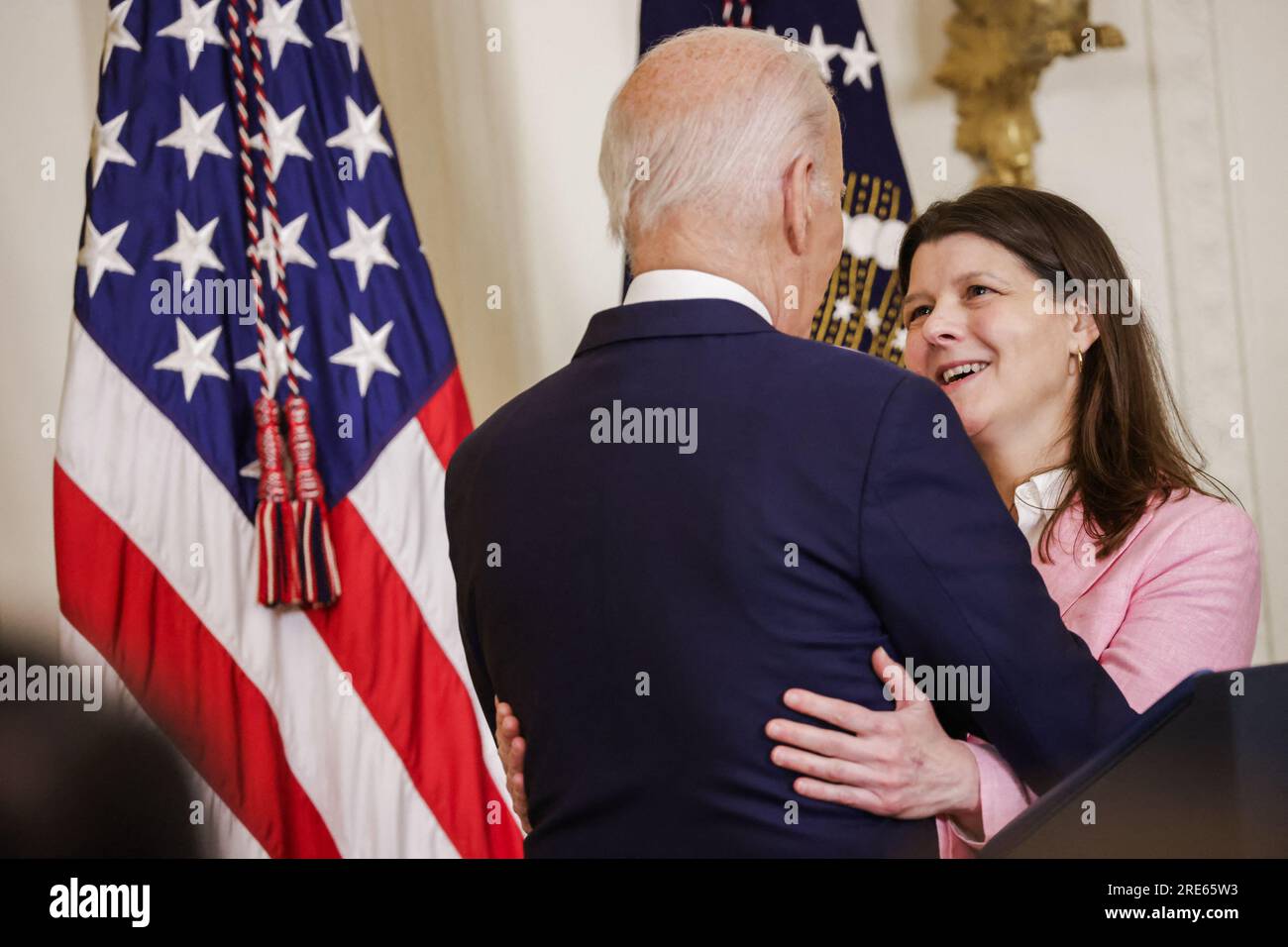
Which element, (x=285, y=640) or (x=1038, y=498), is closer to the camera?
(x=1038, y=498)

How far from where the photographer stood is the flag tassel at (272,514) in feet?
8.93

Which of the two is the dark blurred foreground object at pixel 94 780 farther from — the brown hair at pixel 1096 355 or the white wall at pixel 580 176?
the brown hair at pixel 1096 355

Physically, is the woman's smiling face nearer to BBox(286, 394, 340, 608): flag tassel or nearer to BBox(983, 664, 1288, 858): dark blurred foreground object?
BBox(983, 664, 1288, 858): dark blurred foreground object

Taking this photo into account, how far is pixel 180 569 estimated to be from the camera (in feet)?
9.05

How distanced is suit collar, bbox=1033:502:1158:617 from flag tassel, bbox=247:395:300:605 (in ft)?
4.99

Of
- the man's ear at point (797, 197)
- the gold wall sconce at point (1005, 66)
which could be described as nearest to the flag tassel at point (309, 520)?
the man's ear at point (797, 197)

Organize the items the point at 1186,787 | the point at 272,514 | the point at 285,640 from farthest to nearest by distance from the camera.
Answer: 1. the point at 285,640
2. the point at 272,514
3. the point at 1186,787

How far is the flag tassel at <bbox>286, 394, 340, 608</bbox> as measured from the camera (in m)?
2.73

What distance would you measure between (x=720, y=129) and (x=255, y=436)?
1.73 meters

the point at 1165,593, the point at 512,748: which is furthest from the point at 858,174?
the point at 512,748

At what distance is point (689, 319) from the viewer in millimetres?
1365

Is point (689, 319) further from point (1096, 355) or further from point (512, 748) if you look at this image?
point (1096, 355)

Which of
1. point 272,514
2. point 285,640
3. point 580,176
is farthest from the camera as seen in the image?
point 580,176
